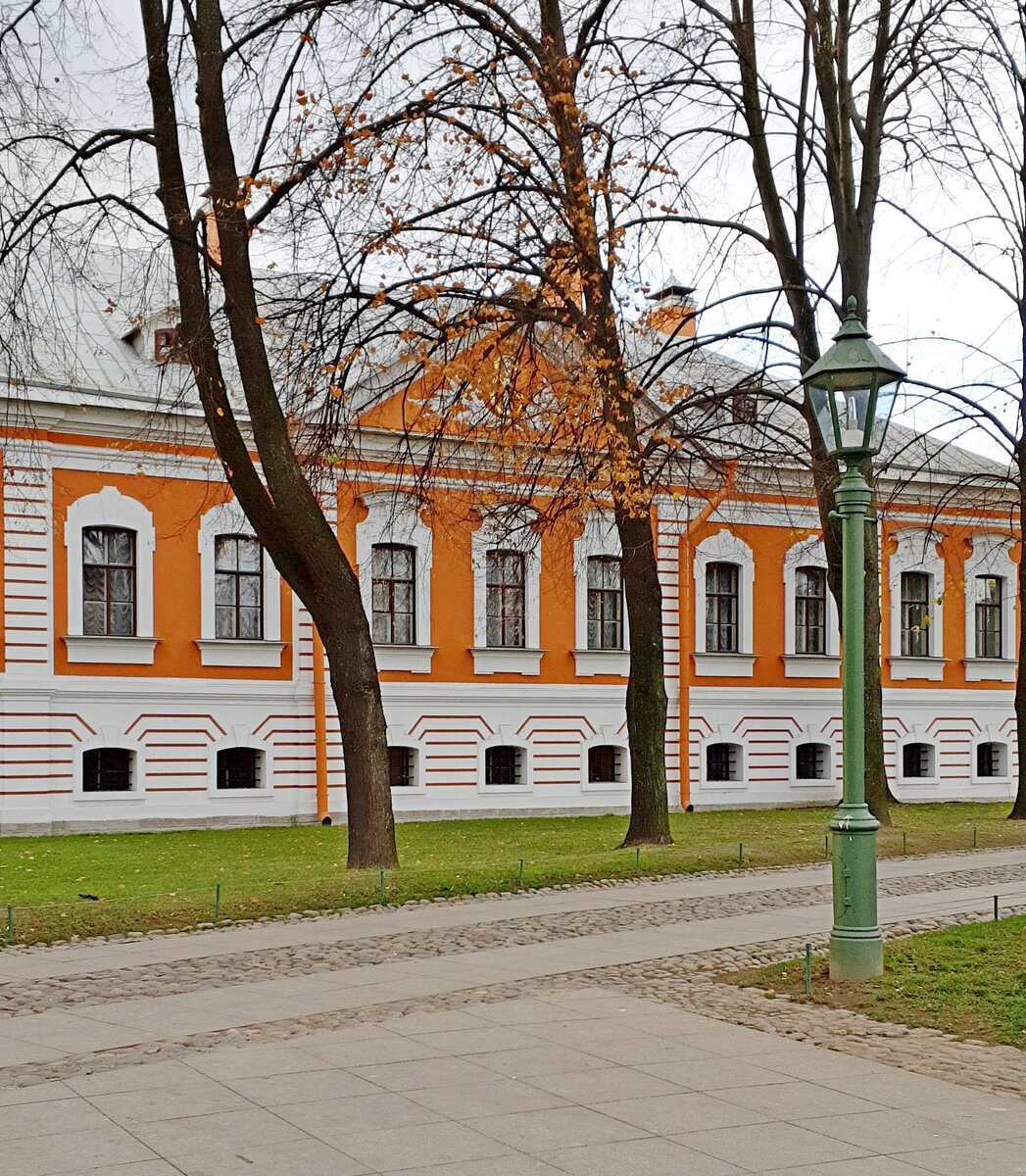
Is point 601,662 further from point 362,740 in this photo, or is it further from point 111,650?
point 362,740

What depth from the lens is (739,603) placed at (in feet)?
106

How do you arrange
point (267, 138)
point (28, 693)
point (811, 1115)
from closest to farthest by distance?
1. point (811, 1115)
2. point (267, 138)
3. point (28, 693)

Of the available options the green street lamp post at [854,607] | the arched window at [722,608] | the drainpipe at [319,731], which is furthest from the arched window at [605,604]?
the green street lamp post at [854,607]

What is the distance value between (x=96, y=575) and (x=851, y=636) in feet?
60.3

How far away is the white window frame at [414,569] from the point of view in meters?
28.1

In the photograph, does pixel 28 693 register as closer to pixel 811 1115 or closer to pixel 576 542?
pixel 576 542

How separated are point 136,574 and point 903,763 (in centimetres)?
1745

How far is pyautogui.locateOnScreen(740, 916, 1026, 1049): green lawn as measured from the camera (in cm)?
852

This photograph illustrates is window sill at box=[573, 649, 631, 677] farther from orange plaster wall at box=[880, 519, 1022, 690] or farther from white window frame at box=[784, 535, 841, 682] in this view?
orange plaster wall at box=[880, 519, 1022, 690]

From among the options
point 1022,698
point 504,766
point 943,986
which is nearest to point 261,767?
point 504,766

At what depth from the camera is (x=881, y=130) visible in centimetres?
2141

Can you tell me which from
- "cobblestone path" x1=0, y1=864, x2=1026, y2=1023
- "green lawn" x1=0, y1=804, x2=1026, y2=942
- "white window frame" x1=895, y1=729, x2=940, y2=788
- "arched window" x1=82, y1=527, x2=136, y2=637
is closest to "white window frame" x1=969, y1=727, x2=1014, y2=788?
"white window frame" x1=895, y1=729, x2=940, y2=788

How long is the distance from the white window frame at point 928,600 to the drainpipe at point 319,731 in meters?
13.4

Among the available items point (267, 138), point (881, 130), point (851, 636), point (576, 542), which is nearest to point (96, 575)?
point (576, 542)
